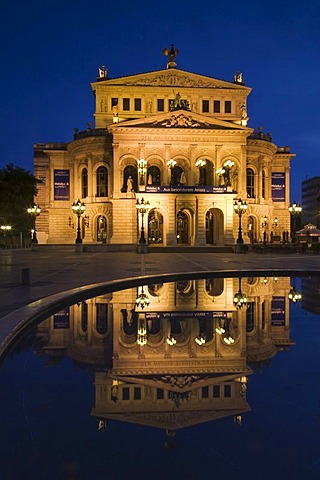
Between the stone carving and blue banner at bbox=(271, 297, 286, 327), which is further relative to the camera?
the stone carving

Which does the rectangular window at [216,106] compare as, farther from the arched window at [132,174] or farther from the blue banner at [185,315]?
the blue banner at [185,315]

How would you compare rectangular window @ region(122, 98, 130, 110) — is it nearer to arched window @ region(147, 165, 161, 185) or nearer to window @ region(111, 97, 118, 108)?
window @ region(111, 97, 118, 108)

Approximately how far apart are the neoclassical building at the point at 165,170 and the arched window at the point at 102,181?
14cm

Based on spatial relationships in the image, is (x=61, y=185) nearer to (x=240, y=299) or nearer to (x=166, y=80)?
(x=166, y=80)

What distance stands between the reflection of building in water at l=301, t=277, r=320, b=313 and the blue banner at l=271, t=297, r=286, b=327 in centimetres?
61

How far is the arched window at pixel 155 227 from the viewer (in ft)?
A: 186

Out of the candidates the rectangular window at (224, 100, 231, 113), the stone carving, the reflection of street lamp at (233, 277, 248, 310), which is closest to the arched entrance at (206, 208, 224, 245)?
the stone carving

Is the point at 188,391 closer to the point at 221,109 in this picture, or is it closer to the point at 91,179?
the point at 91,179

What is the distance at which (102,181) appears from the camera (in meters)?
58.3

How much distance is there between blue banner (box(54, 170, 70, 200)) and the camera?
2346 inches

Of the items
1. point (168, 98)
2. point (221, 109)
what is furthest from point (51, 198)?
point (221, 109)

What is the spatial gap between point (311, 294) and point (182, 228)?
148ft

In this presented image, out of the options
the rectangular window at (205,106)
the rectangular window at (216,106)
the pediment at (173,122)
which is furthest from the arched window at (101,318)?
the rectangular window at (216,106)

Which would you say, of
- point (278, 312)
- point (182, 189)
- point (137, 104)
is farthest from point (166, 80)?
point (278, 312)
